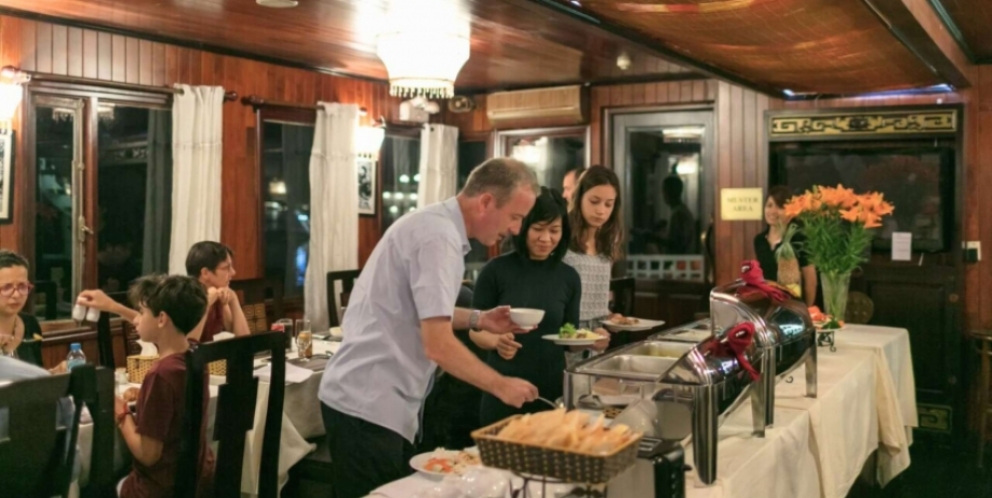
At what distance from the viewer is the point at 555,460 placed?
60.1 inches

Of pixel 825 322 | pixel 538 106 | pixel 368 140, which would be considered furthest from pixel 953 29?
pixel 368 140

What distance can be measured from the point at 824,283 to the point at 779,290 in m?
1.36

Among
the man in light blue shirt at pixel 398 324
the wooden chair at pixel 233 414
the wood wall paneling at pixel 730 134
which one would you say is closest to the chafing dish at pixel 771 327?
the man in light blue shirt at pixel 398 324

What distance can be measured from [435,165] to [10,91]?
3416 mm

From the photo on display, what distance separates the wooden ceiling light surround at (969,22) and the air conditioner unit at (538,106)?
8.95ft

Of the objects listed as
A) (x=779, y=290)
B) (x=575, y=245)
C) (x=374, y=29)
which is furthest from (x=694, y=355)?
(x=374, y=29)

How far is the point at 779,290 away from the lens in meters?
3.15

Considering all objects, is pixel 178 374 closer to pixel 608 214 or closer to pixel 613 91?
pixel 608 214

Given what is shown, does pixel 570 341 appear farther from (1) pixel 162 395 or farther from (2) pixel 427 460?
(1) pixel 162 395

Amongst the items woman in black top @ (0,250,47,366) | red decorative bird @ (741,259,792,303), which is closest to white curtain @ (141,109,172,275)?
woman in black top @ (0,250,47,366)

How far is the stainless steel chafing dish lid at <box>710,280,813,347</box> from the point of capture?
8.97ft

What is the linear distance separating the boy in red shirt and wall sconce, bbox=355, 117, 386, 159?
4044 millimetres

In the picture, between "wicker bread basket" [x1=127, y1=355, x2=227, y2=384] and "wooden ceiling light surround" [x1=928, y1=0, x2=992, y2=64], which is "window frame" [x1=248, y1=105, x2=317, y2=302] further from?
"wooden ceiling light surround" [x1=928, y1=0, x2=992, y2=64]

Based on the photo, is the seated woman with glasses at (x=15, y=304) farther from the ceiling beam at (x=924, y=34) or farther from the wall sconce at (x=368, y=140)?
the wall sconce at (x=368, y=140)
